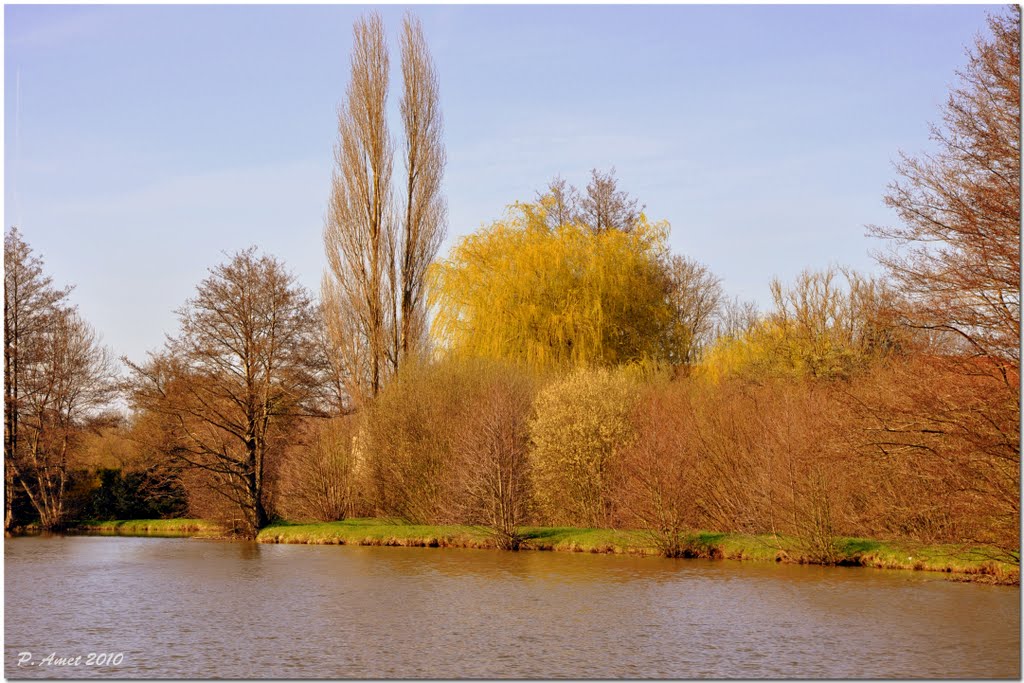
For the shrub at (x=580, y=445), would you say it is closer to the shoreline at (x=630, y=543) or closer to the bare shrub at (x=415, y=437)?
the shoreline at (x=630, y=543)

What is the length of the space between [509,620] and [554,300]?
18776 mm

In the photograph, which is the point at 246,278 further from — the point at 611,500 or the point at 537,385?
the point at 611,500

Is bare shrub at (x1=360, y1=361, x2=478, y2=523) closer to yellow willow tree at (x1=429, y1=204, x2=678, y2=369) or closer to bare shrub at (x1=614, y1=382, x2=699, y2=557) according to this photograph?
yellow willow tree at (x1=429, y1=204, x2=678, y2=369)

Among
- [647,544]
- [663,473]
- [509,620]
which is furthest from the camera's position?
[647,544]

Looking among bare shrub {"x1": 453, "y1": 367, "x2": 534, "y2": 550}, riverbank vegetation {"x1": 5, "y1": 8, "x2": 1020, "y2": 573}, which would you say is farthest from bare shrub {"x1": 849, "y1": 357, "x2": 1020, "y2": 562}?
bare shrub {"x1": 453, "y1": 367, "x2": 534, "y2": 550}

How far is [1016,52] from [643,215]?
2274 cm

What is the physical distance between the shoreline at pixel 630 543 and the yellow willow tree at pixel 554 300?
6861mm

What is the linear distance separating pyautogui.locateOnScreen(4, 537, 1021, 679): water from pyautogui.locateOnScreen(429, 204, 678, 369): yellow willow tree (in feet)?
35.6

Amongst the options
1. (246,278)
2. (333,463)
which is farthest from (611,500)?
(246,278)

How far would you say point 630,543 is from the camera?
24172mm

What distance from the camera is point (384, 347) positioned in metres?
34.6

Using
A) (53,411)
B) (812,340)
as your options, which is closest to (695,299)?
(812,340)

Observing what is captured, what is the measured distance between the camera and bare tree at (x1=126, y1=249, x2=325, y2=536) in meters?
29.7

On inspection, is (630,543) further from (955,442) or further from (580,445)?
(955,442)
